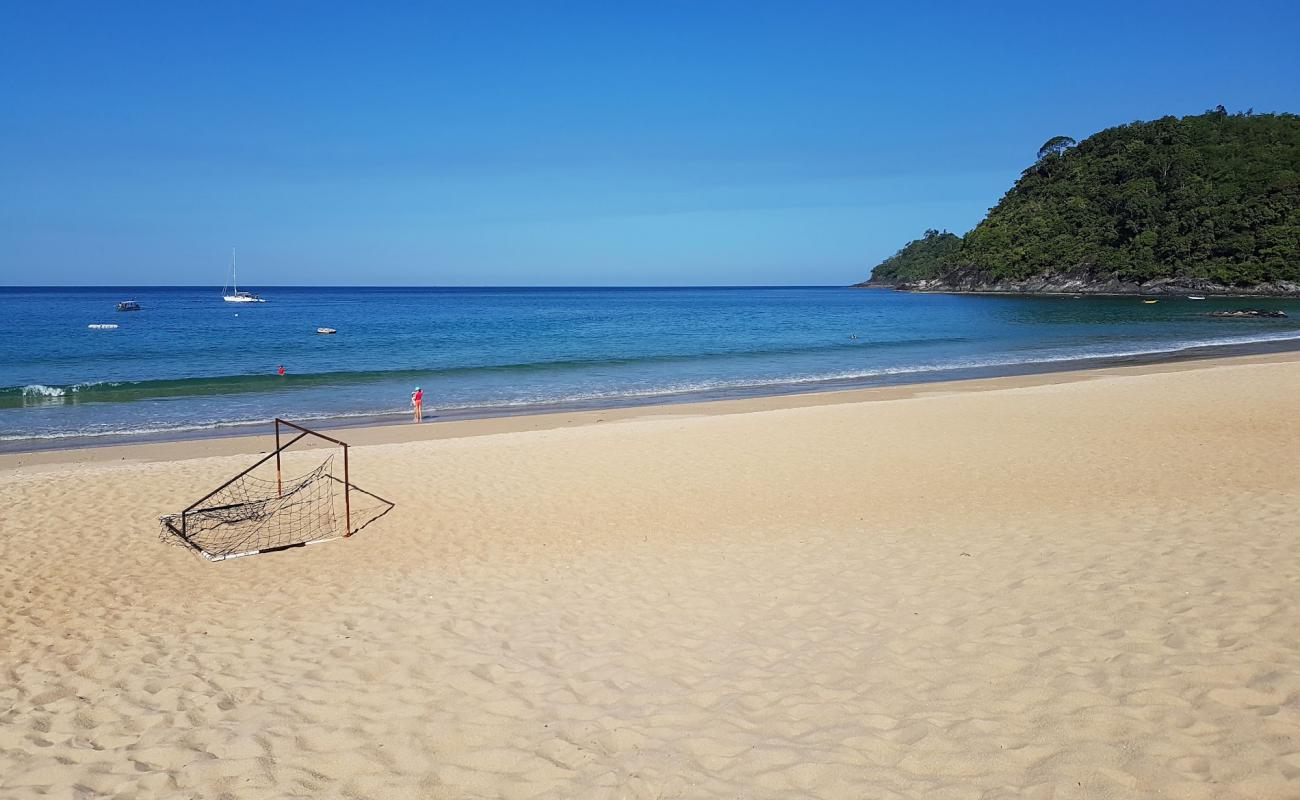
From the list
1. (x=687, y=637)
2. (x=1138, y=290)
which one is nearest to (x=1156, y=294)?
(x=1138, y=290)

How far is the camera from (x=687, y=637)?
591 centimetres

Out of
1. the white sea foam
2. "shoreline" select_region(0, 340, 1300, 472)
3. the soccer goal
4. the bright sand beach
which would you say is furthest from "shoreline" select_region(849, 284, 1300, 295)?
the white sea foam

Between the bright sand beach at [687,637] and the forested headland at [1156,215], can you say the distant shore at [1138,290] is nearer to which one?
the forested headland at [1156,215]

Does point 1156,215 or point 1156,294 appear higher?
point 1156,215

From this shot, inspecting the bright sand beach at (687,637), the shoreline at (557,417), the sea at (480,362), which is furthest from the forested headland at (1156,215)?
the bright sand beach at (687,637)

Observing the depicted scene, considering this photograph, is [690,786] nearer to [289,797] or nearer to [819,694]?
[819,694]

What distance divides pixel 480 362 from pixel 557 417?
1636 centimetres

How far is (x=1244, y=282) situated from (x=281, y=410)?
9589 centimetres

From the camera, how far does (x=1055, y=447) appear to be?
41.7 ft

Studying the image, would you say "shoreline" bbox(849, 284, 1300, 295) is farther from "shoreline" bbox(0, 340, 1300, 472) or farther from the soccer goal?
the soccer goal

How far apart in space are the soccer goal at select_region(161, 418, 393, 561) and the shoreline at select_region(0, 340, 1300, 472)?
397cm

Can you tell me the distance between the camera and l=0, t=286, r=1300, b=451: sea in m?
20.8

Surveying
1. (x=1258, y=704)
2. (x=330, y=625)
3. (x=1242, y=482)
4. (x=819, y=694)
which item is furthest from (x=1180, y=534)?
(x=330, y=625)

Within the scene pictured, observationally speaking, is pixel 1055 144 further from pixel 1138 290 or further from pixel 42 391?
pixel 42 391
